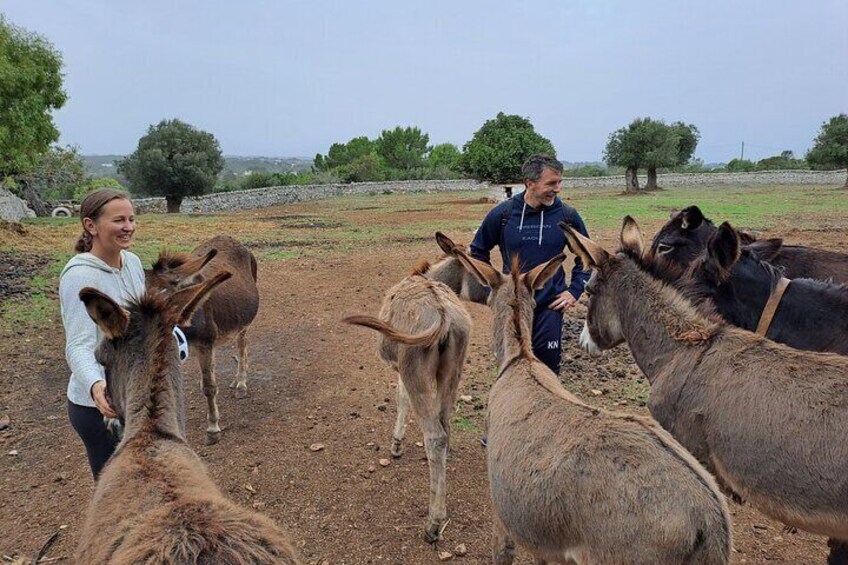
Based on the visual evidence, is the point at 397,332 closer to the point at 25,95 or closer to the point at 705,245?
the point at 705,245

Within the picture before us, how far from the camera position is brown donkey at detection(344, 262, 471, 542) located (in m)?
3.71

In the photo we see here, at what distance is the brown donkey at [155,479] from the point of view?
1.51 m

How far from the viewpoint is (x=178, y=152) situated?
3359cm

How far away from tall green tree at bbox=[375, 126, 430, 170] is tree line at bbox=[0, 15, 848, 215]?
70.2ft

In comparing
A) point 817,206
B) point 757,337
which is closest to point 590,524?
point 757,337

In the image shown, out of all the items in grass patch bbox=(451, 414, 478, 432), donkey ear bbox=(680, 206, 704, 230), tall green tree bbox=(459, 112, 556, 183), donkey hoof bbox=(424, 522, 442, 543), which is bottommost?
donkey hoof bbox=(424, 522, 442, 543)

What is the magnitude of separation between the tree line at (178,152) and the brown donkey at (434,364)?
46.6 ft

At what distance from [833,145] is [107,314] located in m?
48.9

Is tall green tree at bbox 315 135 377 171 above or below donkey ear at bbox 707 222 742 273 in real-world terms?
above

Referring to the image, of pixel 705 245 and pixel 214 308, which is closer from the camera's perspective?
pixel 705 245

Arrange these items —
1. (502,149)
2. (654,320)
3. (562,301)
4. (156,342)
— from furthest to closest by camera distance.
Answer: (502,149) < (562,301) < (654,320) < (156,342)

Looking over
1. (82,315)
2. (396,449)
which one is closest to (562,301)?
(396,449)

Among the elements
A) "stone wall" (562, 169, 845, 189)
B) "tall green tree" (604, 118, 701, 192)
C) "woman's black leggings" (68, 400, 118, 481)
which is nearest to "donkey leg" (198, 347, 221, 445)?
"woman's black leggings" (68, 400, 118, 481)

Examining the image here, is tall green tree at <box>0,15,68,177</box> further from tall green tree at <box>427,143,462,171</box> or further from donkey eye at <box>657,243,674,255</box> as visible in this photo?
tall green tree at <box>427,143,462,171</box>
